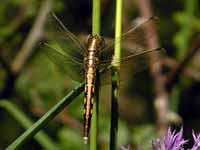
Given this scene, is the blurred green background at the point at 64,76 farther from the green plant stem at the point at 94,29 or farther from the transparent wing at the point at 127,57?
the green plant stem at the point at 94,29

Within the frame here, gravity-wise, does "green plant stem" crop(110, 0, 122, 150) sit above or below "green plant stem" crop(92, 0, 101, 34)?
below

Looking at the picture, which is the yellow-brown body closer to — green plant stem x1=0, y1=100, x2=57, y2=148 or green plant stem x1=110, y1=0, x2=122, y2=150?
green plant stem x1=110, y1=0, x2=122, y2=150

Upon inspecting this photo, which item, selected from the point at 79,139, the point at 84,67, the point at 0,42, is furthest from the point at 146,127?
the point at 84,67

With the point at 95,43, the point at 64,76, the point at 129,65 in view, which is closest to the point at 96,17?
the point at 95,43

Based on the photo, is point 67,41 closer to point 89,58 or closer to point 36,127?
point 89,58

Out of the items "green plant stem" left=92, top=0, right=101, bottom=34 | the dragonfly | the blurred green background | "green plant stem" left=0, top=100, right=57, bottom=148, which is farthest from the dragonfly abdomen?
the blurred green background

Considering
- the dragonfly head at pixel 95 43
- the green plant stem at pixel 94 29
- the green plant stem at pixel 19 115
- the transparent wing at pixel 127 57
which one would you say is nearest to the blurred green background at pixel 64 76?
the green plant stem at pixel 19 115

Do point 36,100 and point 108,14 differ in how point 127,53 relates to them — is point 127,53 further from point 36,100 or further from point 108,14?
point 108,14
